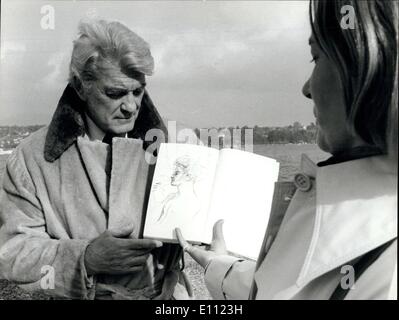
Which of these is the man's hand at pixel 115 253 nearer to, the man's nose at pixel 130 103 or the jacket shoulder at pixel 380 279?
the man's nose at pixel 130 103

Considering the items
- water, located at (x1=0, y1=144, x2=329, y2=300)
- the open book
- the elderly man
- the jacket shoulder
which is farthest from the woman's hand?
the jacket shoulder

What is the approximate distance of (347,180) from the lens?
43.4 inches

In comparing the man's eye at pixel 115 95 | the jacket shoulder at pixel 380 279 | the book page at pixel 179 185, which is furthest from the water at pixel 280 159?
the jacket shoulder at pixel 380 279

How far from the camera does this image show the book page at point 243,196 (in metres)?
1.97

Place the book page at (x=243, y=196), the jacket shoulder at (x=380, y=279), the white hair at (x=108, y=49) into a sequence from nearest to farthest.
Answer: the jacket shoulder at (x=380, y=279) < the book page at (x=243, y=196) < the white hair at (x=108, y=49)

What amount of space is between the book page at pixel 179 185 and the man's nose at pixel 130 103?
0.70ft

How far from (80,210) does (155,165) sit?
340mm

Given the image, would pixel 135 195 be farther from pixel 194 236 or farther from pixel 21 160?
pixel 21 160

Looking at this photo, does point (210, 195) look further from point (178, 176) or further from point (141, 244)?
point (141, 244)

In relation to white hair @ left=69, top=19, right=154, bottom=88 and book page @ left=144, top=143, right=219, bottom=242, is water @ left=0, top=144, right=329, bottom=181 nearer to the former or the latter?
book page @ left=144, top=143, right=219, bottom=242

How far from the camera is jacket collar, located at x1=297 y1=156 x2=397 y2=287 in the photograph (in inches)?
40.3

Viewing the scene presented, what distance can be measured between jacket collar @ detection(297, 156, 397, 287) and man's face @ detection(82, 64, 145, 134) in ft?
3.87

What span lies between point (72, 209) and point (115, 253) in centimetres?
25
